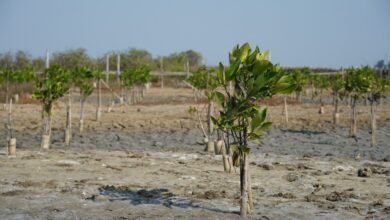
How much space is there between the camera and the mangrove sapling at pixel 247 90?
630 centimetres

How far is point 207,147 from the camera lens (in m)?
13.5

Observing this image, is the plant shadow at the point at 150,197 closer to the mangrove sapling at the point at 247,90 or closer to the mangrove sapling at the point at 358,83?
the mangrove sapling at the point at 247,90

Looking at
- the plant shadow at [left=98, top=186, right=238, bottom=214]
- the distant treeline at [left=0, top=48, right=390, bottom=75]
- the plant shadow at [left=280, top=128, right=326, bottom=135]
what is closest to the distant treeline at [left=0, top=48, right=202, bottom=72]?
the distant treeline at [left=0, top=48, right=390, bottom=75]

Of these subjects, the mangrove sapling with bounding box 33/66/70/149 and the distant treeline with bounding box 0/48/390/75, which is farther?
the distant treeline with bounding box 0/48/390/75

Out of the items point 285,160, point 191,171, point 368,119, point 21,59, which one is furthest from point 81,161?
point 21,59

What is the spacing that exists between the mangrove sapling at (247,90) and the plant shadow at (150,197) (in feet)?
2.90

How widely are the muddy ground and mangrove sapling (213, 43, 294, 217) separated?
1.16ft

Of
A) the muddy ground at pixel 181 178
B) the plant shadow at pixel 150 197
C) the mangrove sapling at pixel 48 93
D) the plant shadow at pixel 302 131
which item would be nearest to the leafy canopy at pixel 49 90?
the mangrove sapling at pixel 48 93

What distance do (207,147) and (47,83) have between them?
14.8 feet

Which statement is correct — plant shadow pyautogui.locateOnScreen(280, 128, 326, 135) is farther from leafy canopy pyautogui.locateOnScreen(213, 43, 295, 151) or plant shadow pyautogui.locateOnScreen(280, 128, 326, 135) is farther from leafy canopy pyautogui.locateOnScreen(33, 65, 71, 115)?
leafy canopy pyautogui.locateOnScreen(213, 43, 295, 151)

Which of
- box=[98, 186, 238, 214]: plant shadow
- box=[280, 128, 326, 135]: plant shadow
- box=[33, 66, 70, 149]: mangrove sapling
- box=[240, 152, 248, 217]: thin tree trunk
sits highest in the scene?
box=[33, 66, 70, 149]: mangrove sapling

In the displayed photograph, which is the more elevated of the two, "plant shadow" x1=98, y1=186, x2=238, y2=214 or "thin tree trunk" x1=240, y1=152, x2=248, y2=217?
"thin tree trunk" x1=240, y1=152, x2=248, y2=217

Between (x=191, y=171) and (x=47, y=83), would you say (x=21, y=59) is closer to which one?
(x=47, y=83)

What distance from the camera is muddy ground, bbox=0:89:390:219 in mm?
6871
